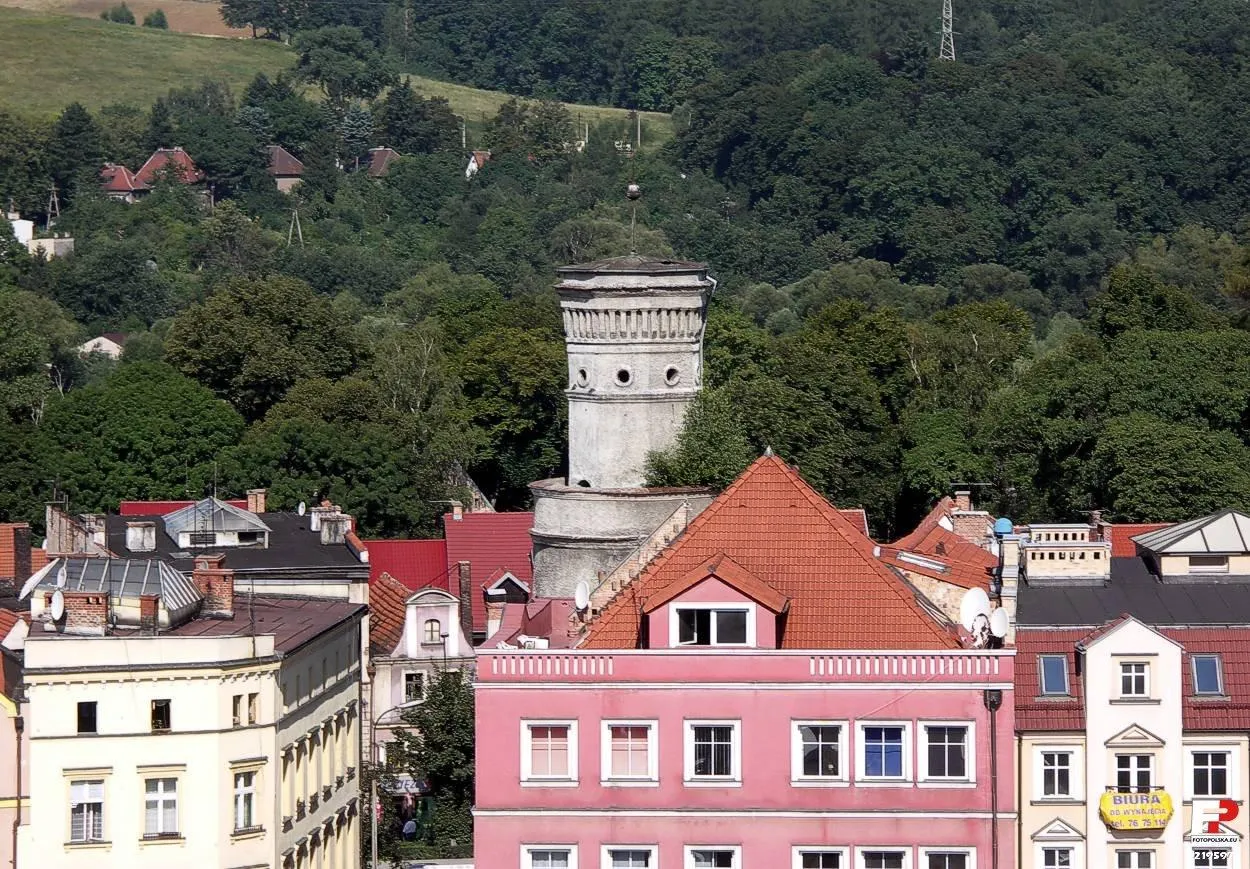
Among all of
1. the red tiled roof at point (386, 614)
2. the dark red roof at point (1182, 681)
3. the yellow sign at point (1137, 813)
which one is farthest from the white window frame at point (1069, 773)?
the red tiled roof at point (386, 614)

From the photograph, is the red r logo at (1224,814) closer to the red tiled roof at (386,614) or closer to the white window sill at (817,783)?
the white window sill at (817,783)

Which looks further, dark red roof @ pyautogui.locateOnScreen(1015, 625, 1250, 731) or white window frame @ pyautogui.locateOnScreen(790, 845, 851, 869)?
dark red roof @ pyautogui.locateOnScreen(1015, 625, 1250, 731)

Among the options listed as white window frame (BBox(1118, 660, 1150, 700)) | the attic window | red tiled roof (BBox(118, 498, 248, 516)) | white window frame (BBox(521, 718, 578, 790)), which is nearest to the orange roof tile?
white window frame (BBox(521, 718, 578, 790))

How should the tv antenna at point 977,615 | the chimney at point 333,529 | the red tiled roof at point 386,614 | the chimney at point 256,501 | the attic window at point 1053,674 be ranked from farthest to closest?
the chimney at point 256,501 → the chimney at point 333,529 → the red tiled roof at point 386,614 → the attic window at point 1053,674 → the tv antenna at point 977,615

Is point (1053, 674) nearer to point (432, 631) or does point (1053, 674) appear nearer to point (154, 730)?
point (154, 730)

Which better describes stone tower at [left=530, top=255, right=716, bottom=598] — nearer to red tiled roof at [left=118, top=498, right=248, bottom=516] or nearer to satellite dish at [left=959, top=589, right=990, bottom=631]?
red tiled roof at [left=118, top=498, right=248, bottom=516]

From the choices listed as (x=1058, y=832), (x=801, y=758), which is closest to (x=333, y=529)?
(x=1058, y=832)
